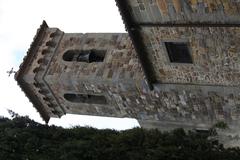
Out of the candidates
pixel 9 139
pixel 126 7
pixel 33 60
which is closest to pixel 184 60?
pixel 126 7

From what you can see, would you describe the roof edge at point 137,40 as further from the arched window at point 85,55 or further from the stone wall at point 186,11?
the arched window at point 85,55

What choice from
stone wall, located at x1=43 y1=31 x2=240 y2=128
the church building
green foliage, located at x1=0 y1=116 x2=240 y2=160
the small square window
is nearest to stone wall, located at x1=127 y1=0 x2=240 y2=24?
the church building

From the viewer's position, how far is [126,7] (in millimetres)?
15695

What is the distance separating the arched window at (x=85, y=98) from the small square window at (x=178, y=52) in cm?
436

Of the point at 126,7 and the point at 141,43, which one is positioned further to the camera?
the point at 141,43

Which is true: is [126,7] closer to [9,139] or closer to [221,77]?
[221,77]

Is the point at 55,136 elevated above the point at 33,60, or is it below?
below

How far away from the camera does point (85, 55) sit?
20703 mm

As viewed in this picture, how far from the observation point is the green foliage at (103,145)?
44.8 feet

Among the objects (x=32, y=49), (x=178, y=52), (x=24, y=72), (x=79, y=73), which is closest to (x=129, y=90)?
(x=79, y=73)

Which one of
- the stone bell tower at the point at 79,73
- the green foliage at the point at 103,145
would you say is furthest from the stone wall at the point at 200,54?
the green foliage at the point at 103,145

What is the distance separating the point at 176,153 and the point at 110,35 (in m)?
7.91

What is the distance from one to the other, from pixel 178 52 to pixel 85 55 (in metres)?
4.69

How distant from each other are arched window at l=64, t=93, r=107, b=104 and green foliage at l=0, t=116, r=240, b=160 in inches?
162
